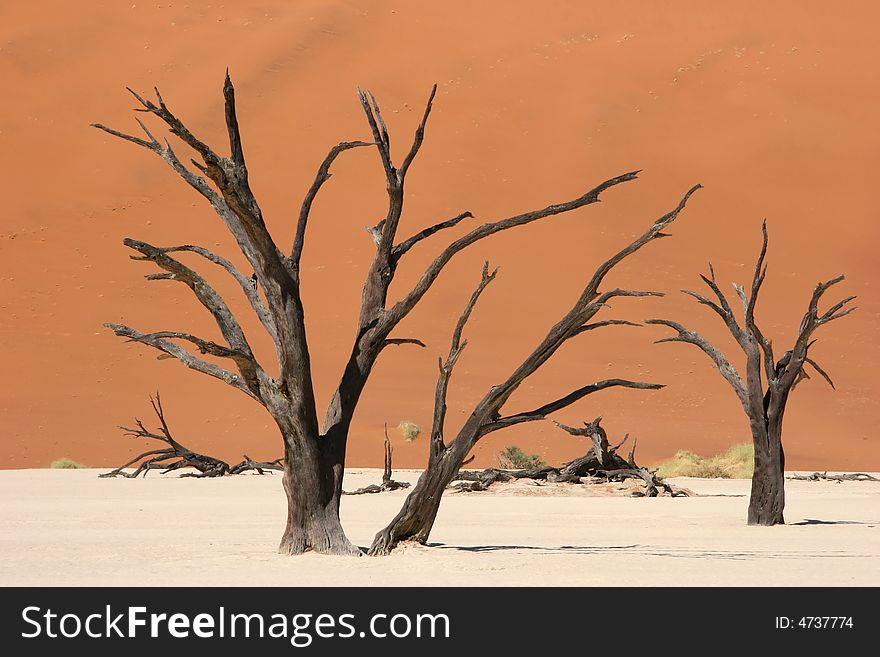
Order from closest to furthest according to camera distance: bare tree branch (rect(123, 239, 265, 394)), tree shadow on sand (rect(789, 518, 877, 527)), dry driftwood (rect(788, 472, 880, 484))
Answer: bare tree branch (rect(123, 239, 265, 394))
tree shadow on sand (rect(789, 518, 877, 527))
dry driftwood (rect(788, 472, 880, 484))

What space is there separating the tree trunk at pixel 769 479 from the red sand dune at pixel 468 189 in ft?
61.5

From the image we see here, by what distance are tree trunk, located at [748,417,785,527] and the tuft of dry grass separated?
12.8 meters

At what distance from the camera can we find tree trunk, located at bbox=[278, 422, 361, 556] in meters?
9.55

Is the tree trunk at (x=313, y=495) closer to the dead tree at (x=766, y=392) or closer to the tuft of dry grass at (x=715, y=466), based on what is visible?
the dead tree at (x=766, y=392)

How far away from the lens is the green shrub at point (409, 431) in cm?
3288

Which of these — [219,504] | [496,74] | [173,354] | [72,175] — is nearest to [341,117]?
[496,74]

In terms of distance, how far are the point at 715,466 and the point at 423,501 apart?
63.0ft

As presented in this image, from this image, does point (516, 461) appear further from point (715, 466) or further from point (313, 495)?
point (313, 495)

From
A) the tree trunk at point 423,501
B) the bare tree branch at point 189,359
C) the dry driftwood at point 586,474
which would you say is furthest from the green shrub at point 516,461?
the bare tree branch at point 189,359

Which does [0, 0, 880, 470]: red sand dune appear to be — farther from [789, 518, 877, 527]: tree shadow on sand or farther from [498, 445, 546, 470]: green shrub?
[789, 518, 877, 527]: tree shadow on sand

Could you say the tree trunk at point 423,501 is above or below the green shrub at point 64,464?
below

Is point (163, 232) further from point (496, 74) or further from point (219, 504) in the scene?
point (219, 504)

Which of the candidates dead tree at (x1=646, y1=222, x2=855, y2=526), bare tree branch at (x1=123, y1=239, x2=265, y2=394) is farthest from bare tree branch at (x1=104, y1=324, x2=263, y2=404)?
dead tree at (x1=646, y1=222, x2=855, y2=526)

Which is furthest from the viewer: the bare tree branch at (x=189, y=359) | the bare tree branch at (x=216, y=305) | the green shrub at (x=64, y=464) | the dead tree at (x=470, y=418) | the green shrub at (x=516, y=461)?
the green shrub at (x=64, y=464)
